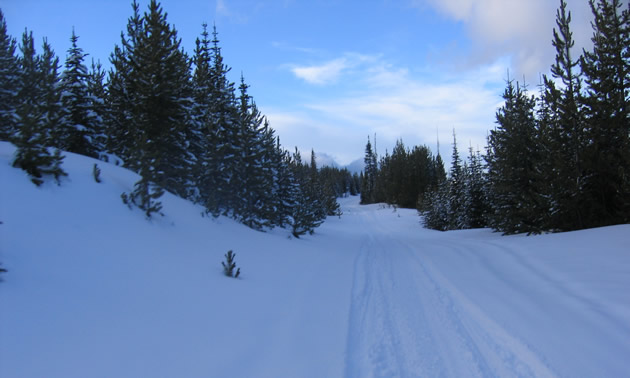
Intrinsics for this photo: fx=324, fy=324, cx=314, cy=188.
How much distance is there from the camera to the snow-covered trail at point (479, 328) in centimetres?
404

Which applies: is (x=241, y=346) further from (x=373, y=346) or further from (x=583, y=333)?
(x=583, y=333)

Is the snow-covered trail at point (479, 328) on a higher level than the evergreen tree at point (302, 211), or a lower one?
lower

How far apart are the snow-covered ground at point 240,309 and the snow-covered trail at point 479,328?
0.08 feet

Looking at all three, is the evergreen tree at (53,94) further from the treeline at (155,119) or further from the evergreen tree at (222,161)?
the evergreen tree at (222,161)

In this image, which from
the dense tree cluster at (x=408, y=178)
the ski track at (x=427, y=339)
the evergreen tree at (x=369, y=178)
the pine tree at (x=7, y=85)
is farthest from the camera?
the evergreen tree at (x=369, y=178)

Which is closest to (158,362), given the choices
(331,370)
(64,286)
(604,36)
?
(64,286)

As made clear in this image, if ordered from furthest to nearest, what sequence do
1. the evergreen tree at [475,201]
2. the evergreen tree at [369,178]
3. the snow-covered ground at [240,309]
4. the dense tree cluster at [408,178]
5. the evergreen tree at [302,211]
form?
the evergreen tree at [369,178]
the dense tree cluster at [408,178]
the evergreen tree at [475,201]
the evergreen tree at [302,211]
the snow-covered ground at [240,309]

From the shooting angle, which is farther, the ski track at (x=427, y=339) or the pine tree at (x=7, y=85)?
the pine tree at (x=7, y=85)

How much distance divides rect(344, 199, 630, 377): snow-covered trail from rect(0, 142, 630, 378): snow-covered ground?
0.08 ft

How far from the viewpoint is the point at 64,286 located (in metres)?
3.99

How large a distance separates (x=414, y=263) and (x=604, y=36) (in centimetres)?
1395

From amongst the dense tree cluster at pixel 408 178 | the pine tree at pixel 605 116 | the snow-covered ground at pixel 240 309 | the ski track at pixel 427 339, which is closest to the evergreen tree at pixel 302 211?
the snow-covered ground at pixel 240 309

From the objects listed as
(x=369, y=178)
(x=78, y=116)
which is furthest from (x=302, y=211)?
(x=369, y=178)

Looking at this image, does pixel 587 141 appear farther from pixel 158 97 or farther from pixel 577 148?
pixel 158 97
